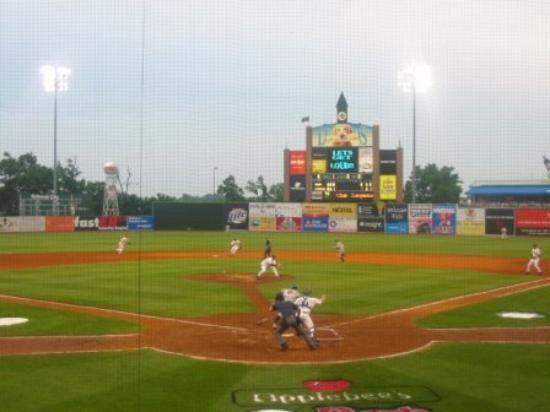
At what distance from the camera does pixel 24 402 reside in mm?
6898

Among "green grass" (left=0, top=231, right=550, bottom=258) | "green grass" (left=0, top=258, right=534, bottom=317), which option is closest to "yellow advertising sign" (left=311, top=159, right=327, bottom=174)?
"green grass" (left=0, top=231, right=550, bottom=258)

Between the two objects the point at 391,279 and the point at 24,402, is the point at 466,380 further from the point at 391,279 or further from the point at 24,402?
the point at 391,279

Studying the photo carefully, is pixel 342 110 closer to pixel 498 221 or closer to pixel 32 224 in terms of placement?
pixel 498 221

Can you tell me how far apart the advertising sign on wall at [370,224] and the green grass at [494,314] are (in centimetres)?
2651

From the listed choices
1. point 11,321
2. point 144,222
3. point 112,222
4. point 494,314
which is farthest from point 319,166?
point 11,321

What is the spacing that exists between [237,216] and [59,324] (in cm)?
3256

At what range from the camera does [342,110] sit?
38.7 metres

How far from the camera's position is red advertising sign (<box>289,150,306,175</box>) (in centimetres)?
3956

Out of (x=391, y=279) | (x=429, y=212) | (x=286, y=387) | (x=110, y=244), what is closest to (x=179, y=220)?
(x=110, y=244)

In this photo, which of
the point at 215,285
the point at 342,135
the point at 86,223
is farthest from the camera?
the point at 86,223

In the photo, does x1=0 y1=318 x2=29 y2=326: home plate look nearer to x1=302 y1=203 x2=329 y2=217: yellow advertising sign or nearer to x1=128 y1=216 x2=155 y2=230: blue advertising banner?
x1=302 y1=203 x2=329 y2=217: yellow advertising sign

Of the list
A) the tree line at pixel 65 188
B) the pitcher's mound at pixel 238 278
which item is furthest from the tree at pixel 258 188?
the pitcher's mound at pixel 238 278

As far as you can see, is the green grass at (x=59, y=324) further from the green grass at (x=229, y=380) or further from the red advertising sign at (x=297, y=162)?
the red advertising sign at (x=297, y=162)

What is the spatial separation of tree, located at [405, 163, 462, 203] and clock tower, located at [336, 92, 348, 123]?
1959 cm
